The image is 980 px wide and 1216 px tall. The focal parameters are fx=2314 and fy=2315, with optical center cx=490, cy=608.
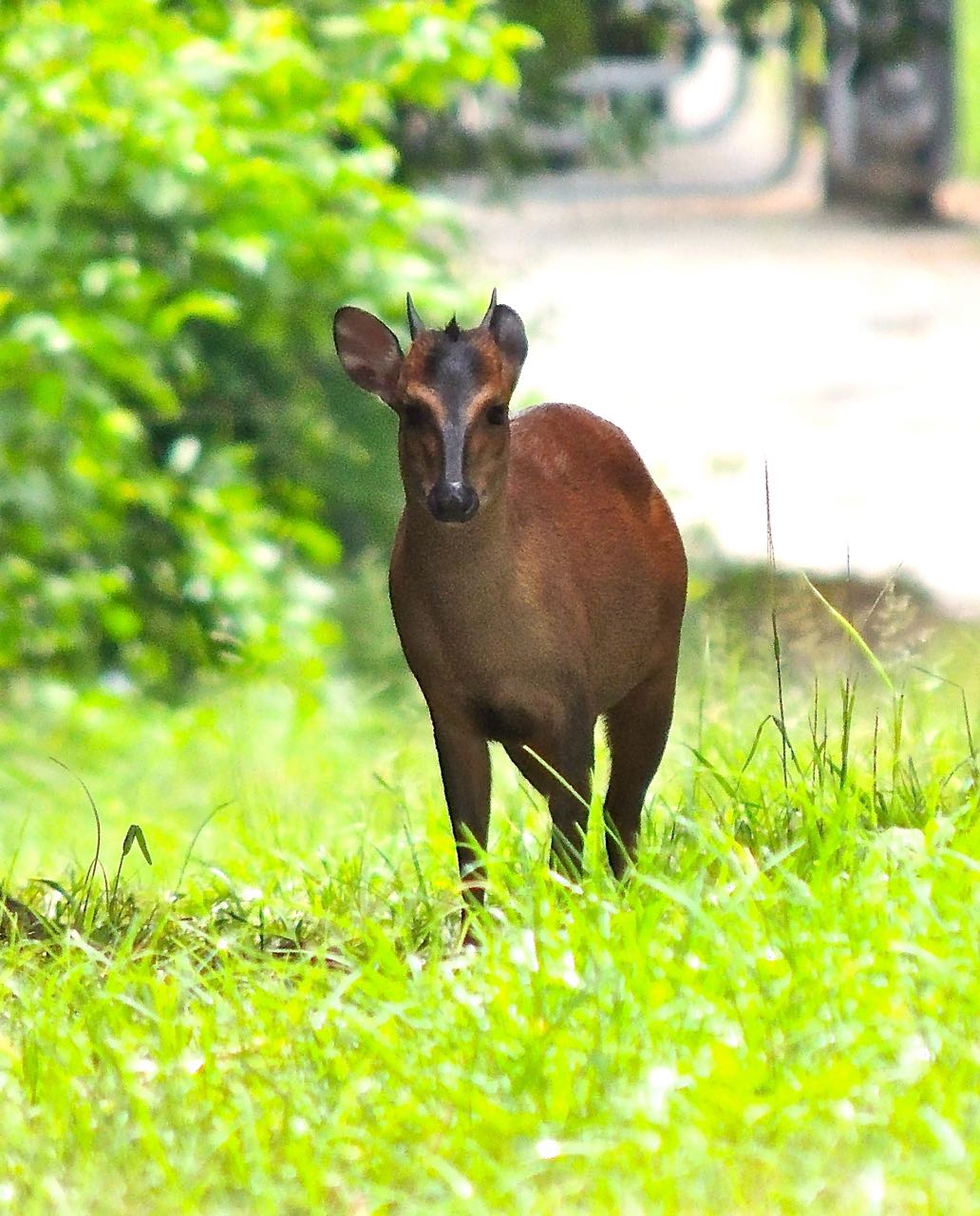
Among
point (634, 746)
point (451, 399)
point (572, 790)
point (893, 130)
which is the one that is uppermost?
point (451, 399)

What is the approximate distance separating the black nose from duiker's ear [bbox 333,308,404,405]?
290mm

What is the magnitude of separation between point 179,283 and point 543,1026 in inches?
193

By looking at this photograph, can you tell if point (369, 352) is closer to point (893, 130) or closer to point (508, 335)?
point (508, 335)

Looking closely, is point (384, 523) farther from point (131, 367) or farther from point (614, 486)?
point (614, 486)

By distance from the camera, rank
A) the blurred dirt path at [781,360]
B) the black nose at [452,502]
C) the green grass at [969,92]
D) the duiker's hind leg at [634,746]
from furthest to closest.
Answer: the green grass at [969,92], the blurred dirt path at [781,360], the duiker's hind leg at [634,746], the black nose at [452,502]

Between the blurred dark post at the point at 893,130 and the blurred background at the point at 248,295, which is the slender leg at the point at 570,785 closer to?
the blurred background at the point at 248,295

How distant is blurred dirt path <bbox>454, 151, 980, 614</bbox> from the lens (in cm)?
1069

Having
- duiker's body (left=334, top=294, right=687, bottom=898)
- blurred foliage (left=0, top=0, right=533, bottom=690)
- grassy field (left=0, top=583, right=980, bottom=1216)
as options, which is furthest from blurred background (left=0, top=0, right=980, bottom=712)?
grassy field (left=0, top=583, right=980, bottom=1216)

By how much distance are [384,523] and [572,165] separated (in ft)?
39.1

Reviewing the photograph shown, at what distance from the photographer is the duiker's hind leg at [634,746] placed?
4.23 m

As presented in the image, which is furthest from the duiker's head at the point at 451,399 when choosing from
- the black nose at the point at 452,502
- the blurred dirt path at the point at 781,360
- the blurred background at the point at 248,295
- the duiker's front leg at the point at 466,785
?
the blurred dirt path at the point at 781,360

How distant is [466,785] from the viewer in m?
3.89

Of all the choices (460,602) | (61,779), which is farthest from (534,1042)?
(61,779)

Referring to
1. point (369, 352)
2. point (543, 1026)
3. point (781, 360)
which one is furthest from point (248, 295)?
point (781, 360)
